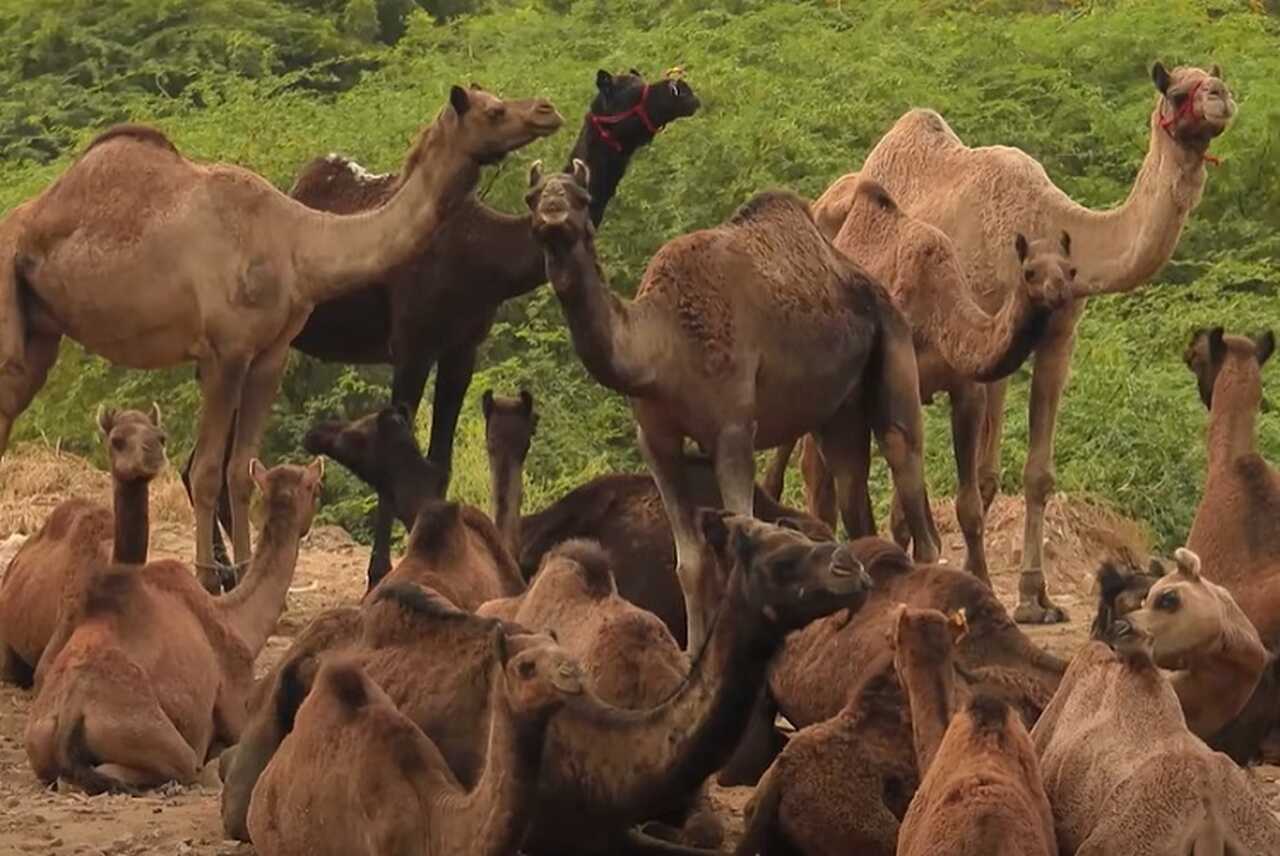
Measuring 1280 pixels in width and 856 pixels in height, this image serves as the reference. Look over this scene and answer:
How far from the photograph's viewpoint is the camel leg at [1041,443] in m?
12.9

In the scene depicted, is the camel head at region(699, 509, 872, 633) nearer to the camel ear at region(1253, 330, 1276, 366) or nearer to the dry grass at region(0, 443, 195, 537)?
the camel ear at region(1253, 330, 1276, 366)

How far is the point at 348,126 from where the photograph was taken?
2091cm

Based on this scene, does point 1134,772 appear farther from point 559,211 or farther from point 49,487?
point 49,487

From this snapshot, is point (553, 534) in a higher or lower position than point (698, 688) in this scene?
lower

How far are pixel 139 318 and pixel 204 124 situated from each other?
352 inches

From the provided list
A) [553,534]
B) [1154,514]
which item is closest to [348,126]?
[1154,514]

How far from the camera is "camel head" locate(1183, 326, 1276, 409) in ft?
36.0

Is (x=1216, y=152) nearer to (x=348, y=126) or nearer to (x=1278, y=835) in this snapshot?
(x=348, y=126)

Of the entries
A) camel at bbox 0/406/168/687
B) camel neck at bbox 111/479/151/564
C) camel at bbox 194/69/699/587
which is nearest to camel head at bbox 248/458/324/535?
camel at bbox 0/406/168/687

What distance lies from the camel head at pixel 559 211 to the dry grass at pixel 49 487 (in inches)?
262

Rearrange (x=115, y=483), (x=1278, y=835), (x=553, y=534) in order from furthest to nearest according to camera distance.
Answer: (x=553, y=534), (x=115, y=483), (x=1278, y=835)

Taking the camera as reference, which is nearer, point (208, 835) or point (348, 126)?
point (208, 835)

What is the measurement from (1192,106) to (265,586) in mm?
4737

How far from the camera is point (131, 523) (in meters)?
10.2
